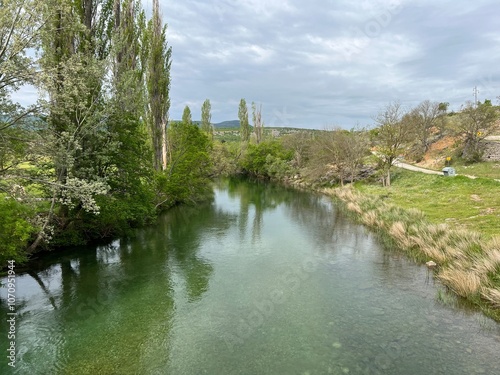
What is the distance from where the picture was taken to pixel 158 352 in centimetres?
906

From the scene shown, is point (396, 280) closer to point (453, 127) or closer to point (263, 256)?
point (263, 256)

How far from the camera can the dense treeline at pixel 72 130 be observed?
33.6 feet

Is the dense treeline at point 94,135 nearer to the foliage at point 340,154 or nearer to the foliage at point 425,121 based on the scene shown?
the foliage at point 340,154

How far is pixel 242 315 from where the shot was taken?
440 inches

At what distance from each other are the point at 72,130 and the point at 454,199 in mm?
25459

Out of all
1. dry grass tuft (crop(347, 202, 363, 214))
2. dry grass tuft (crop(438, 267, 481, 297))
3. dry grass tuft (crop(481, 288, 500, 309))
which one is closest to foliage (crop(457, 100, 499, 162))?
dry grass tuft (crop(347, 202, 363, 214))

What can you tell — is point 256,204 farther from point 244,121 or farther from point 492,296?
point 244,121

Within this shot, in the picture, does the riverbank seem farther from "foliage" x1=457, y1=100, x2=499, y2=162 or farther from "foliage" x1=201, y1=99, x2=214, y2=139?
"foliage" x1=201, y1=99, x2=214, y2=139

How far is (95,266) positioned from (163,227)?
951 cm

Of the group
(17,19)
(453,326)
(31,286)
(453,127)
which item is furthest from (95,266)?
(453,127)

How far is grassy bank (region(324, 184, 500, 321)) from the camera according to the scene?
11.2 meters

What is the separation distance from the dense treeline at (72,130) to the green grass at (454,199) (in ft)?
61.4

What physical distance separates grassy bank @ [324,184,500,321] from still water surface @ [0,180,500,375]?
0.79 metres

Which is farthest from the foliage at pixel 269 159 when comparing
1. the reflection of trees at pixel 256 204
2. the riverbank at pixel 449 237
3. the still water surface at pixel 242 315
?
the still water surface at pixel 242 315
